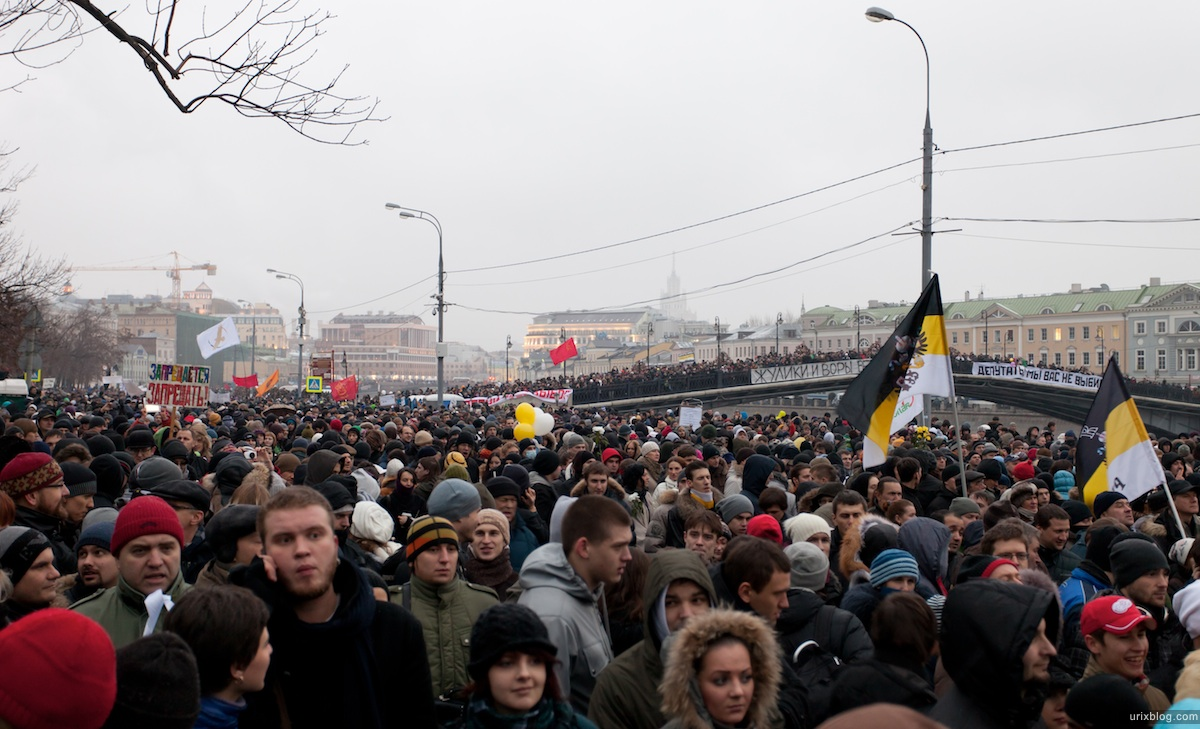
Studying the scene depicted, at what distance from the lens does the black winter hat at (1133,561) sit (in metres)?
5.43

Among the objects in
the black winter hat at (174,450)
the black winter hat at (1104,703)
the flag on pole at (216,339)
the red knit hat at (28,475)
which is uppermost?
the flag on pole at (216,339)

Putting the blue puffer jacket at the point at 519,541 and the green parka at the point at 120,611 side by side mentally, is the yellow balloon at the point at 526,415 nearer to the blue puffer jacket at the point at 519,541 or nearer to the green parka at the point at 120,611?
the blue puffer jacket at the point at 519,541

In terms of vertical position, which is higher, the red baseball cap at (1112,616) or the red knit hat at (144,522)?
the red knit hat at (144,522)

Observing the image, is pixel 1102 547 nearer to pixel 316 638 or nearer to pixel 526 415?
pixel 316 638

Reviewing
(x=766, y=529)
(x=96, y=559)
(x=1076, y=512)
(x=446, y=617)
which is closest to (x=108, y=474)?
(x=96, y=559)

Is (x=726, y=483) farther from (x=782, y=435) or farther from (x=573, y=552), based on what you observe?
(x=782, y=435)

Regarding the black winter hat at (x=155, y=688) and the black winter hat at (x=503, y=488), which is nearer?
the black winter hat at (x=155, y=688)

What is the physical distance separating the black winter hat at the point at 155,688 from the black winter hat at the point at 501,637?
→ 3.10 feet

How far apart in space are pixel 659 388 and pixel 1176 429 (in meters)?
25.7

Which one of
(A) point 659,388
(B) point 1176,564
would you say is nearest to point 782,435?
(B) point 1176,564

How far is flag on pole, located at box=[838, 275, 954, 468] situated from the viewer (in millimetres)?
10750

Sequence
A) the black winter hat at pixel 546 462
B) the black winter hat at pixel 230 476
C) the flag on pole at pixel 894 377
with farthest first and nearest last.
Answer: the flag on pole at pixel 894 377 → the black winter hat at pixel 546 462 → the black winter hat at pixel 230 476

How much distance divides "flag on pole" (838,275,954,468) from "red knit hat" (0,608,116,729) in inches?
343

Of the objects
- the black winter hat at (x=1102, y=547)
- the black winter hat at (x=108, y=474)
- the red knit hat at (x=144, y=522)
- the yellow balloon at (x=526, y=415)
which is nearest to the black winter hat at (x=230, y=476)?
the black winter hat at (x=108, y=474)
